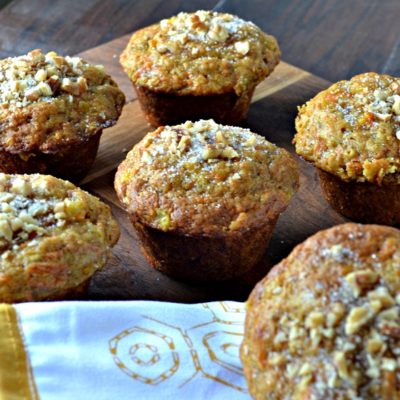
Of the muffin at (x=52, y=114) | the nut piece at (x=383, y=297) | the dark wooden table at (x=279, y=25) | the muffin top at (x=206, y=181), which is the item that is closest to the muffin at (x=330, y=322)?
the nut piece at (x=383, y=297)

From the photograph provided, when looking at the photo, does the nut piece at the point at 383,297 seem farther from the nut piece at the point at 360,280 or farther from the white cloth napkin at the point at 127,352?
the white cloth napkin at the point at 127,352

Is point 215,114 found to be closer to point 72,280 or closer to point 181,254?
point 181,254

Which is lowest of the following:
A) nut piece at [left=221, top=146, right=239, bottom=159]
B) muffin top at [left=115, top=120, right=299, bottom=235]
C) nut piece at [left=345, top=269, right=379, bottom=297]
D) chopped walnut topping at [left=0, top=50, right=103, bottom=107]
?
muffin top at [left=115, top=120, right=299, bottom=235]

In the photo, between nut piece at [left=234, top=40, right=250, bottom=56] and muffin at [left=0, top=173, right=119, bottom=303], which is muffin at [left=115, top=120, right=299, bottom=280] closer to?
muffin at [left=0, top=173, right=119, bottom=303]

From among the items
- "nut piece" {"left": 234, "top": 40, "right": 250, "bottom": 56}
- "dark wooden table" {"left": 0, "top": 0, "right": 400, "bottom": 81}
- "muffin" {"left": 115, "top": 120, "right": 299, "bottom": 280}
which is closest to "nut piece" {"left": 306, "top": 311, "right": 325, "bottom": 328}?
"muffin" {"left": 115, "top": 120, "right": 299, "bottom": 280}

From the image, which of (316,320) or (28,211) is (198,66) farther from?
(316,320)

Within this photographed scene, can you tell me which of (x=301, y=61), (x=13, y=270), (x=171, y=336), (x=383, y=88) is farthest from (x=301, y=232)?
(x=301, y=61)
